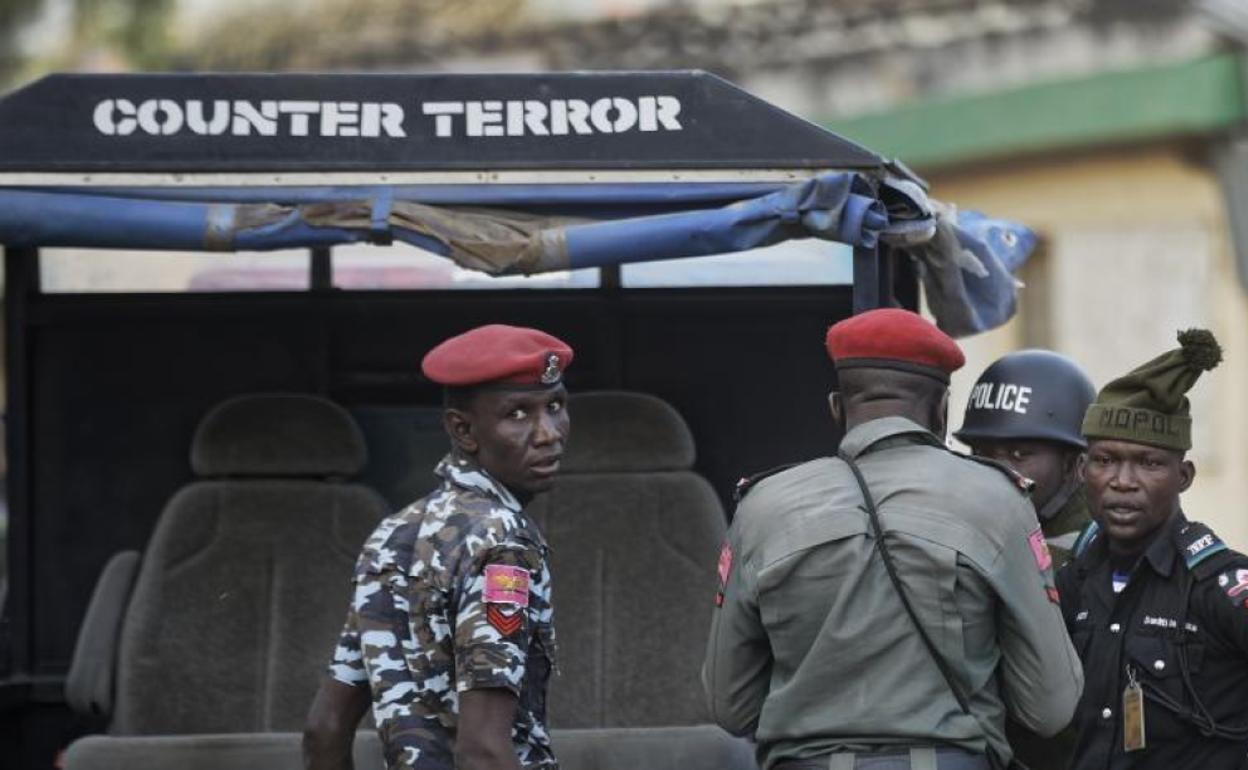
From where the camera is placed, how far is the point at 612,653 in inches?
244

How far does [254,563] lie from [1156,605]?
2504 mm

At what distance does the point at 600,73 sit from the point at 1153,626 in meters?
1.87

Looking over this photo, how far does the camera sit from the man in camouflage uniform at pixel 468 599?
14.0 feet

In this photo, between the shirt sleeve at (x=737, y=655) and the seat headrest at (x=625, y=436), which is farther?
the seat headrest at (x=625, y=436)

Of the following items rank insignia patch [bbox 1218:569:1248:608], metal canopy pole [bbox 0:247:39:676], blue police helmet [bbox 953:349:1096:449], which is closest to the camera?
rank insignia patch [bbox 1218:569:1248:608]

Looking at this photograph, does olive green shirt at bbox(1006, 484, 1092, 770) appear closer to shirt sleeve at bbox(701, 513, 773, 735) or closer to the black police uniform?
the black police uniform

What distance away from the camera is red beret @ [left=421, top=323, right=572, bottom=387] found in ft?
14.9

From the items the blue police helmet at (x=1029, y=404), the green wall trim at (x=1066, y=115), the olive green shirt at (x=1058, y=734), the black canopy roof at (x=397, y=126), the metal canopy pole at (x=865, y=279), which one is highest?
the green wall trim at (x=1066, y=115)

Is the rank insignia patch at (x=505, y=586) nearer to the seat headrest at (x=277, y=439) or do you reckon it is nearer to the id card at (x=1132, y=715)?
the id card at (x=1132, y=715)

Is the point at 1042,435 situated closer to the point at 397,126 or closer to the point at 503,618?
the point at 397,126

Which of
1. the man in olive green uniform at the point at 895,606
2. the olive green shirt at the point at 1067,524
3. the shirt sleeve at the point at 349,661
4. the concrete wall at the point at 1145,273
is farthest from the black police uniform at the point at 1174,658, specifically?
the concrete wall at the point at 1145,273

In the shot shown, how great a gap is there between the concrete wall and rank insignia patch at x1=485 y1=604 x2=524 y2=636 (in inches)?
447

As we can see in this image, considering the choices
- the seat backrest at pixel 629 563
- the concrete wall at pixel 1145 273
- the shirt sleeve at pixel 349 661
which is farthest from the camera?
the concrete wall at pixel 1145 273

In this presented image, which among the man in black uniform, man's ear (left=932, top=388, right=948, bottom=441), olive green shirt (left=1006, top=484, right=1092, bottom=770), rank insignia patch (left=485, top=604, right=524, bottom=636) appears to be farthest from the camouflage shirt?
the man in black uniform
